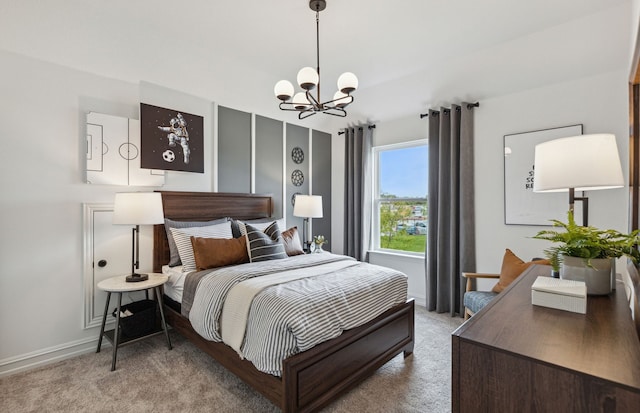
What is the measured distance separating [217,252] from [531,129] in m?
3.39

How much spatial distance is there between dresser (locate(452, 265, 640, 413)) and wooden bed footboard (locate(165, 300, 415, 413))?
1063 millimetres

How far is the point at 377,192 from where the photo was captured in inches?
183

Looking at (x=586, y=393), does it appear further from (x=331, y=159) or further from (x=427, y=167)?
(x=331, y=159)

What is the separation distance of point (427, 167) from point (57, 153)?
3.93 metres

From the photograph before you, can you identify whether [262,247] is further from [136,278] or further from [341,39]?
[341,39]

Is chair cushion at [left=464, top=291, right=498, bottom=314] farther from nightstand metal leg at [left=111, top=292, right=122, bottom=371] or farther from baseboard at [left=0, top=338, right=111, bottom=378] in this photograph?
baseboard at [left=0, top=338, right=111, bottom=378]

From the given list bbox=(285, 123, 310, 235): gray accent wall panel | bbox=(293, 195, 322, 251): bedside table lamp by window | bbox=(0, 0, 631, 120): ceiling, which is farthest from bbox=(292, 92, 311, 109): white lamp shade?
bbox=(285, 123, 310, 235): gray accent wall panel

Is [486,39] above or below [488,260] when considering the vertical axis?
above

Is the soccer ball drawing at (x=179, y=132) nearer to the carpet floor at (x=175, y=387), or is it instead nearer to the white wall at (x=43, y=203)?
the white wall at (x=43, y=203)

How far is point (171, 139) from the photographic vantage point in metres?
3.16

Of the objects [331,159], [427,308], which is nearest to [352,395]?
[427,308]

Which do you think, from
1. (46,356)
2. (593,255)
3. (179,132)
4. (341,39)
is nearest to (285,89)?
(341,39)

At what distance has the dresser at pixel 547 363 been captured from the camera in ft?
2.35

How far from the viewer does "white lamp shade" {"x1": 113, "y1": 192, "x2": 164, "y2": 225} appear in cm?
251
